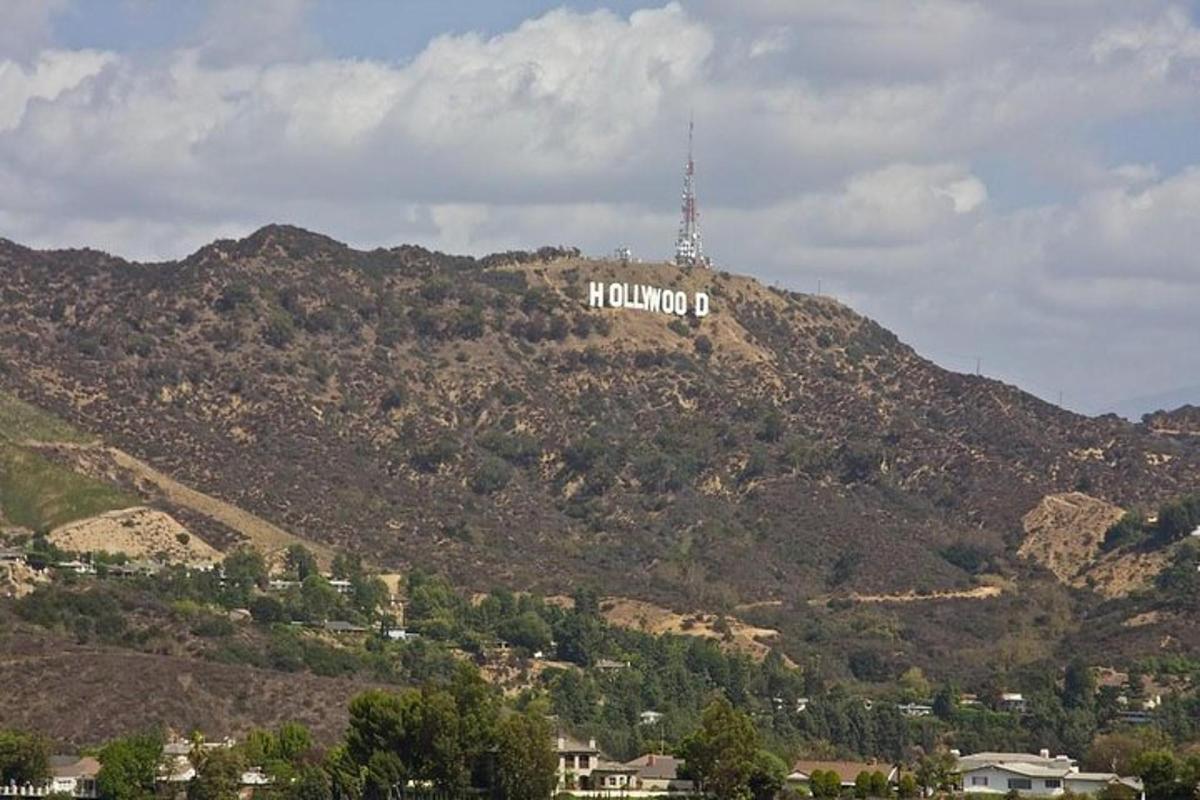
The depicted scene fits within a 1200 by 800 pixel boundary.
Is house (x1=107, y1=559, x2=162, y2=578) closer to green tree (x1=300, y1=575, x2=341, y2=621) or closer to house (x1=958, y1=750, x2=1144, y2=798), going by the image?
green tree (x1=300, y1=575, x2=341, y2=621)

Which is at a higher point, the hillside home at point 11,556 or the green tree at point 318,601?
the hillside home at point 11,556

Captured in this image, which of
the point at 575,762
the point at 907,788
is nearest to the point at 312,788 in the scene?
the point at 575,762

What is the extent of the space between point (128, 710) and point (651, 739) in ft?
99.4

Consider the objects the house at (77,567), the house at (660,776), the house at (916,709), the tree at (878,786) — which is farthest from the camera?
the house at (77,567)

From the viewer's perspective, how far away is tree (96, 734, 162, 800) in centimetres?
12975

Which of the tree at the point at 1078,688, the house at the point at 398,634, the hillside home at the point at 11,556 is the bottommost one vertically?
the tree at the point at 1078,688

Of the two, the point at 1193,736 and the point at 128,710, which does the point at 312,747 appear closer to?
the point at 128,710

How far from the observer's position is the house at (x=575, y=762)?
5531 inches

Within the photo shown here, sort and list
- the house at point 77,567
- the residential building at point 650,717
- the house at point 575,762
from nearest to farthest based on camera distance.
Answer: the house at point 575,762, the residential building at point 650,717, the house at point 77,567

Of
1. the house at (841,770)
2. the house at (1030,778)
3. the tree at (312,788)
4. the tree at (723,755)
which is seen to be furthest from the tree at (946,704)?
the tree at (312,788)

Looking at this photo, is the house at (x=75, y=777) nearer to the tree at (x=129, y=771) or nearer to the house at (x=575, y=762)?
the tree at (x=129, y=771)

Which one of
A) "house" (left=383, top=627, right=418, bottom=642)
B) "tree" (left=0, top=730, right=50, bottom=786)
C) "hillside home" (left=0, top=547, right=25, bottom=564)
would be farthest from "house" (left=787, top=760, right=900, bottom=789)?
"hillside home" (left=0, top=547, right=25, bottom=564)

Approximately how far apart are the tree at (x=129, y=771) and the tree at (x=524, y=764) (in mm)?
15993

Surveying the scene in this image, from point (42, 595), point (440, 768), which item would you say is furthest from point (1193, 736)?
point (42, 595)
